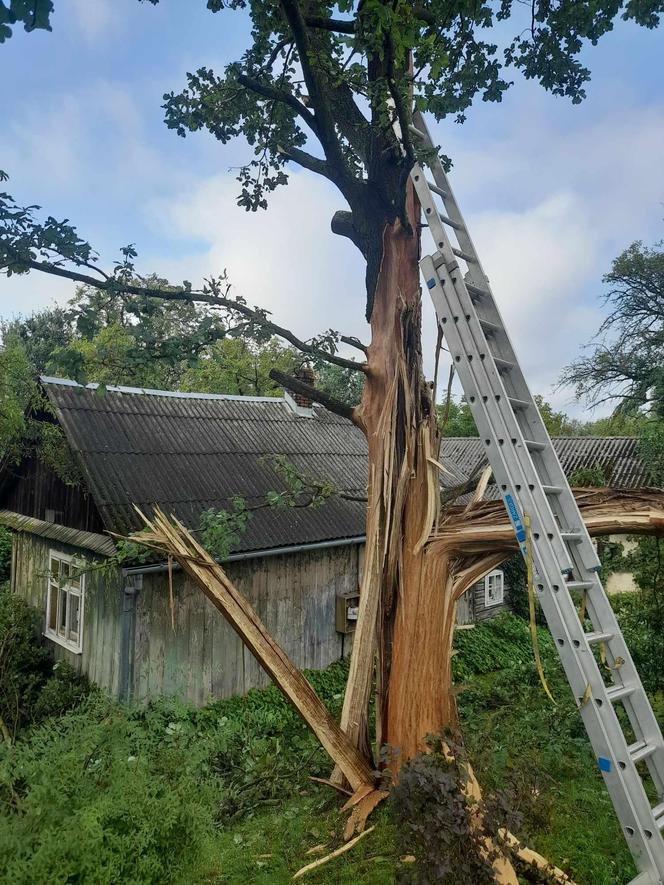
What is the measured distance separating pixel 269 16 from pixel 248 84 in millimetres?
795

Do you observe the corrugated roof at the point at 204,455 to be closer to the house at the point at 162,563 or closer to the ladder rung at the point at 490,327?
the house at the point at 162,563

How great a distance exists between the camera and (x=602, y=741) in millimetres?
2965

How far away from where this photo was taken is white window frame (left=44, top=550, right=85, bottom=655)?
7625 mm

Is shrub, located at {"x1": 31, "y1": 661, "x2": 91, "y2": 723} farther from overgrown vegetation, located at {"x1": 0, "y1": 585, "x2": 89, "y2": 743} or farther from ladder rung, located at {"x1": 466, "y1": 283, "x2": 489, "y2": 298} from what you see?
ladder rung, located at {"x1": 466, "y1": 283, "x2": 489, "y2": 298}

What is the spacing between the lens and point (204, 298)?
4.84m

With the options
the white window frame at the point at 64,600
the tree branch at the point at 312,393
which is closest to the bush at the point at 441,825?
the tree branch at the point at 312,393

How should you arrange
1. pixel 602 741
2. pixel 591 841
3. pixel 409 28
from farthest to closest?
pixel 591 841 → pixel 409 28 → pixel 602 741

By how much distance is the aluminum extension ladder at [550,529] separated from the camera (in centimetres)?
291

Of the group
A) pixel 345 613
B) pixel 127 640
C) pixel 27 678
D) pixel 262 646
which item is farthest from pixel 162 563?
pixel 345 613

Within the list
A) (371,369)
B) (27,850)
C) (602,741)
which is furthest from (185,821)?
(371,369)

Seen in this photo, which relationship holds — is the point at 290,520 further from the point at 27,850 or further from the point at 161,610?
the point at 27,850

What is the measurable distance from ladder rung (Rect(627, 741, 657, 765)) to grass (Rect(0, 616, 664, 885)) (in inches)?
31.8

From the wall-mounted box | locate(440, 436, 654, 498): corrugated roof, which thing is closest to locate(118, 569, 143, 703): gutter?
the wall-mounted box

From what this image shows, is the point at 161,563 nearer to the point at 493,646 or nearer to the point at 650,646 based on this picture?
the point at 650,646
